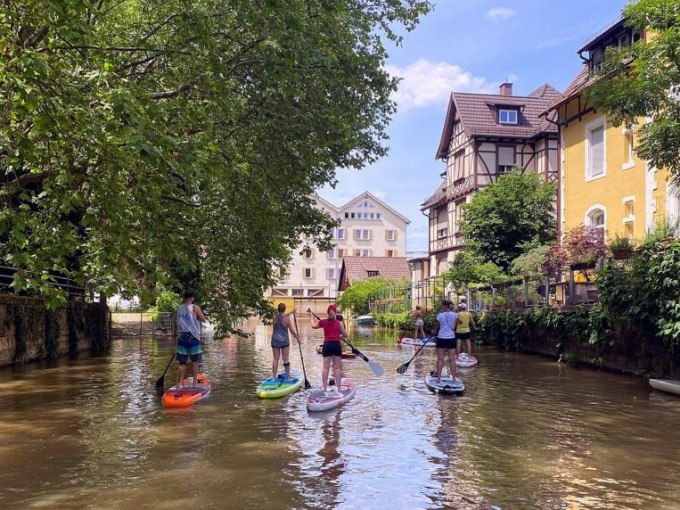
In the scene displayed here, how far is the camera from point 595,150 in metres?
27.5

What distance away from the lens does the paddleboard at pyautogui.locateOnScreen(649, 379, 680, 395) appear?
46.0 feet

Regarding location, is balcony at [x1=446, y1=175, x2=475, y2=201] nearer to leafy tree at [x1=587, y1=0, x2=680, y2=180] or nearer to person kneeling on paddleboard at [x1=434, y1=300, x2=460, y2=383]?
leafy tree at [x1=587, y1=0, x2=680, y2=180]

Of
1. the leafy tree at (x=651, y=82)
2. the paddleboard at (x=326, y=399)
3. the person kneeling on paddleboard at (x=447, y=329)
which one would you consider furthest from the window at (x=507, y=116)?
the paddleboard at (x=326, y=399)

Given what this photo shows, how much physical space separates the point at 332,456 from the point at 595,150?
2264 cm

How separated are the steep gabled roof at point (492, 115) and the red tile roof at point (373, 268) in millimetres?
28400

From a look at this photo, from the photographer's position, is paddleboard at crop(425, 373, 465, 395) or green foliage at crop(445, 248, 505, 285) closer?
paddleboard at crop(425, 373, 465, 395)

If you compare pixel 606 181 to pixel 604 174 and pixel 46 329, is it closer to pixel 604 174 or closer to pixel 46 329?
pixel 604 174

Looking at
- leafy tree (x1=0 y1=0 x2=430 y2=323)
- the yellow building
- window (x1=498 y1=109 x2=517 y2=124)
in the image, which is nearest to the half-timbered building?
window (x1=498 y1=109 x2=517 y2=124)

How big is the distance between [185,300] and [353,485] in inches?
277

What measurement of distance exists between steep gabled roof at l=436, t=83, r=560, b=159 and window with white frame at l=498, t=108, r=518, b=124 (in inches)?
12.7

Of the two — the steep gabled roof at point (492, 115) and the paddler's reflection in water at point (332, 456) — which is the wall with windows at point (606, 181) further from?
the paddler's reflection in water at point (332, 456)

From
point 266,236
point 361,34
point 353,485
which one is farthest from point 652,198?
point 353,485

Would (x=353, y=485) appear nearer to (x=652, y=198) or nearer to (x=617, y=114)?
(x=617, y=114)

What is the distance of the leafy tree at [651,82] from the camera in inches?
521
